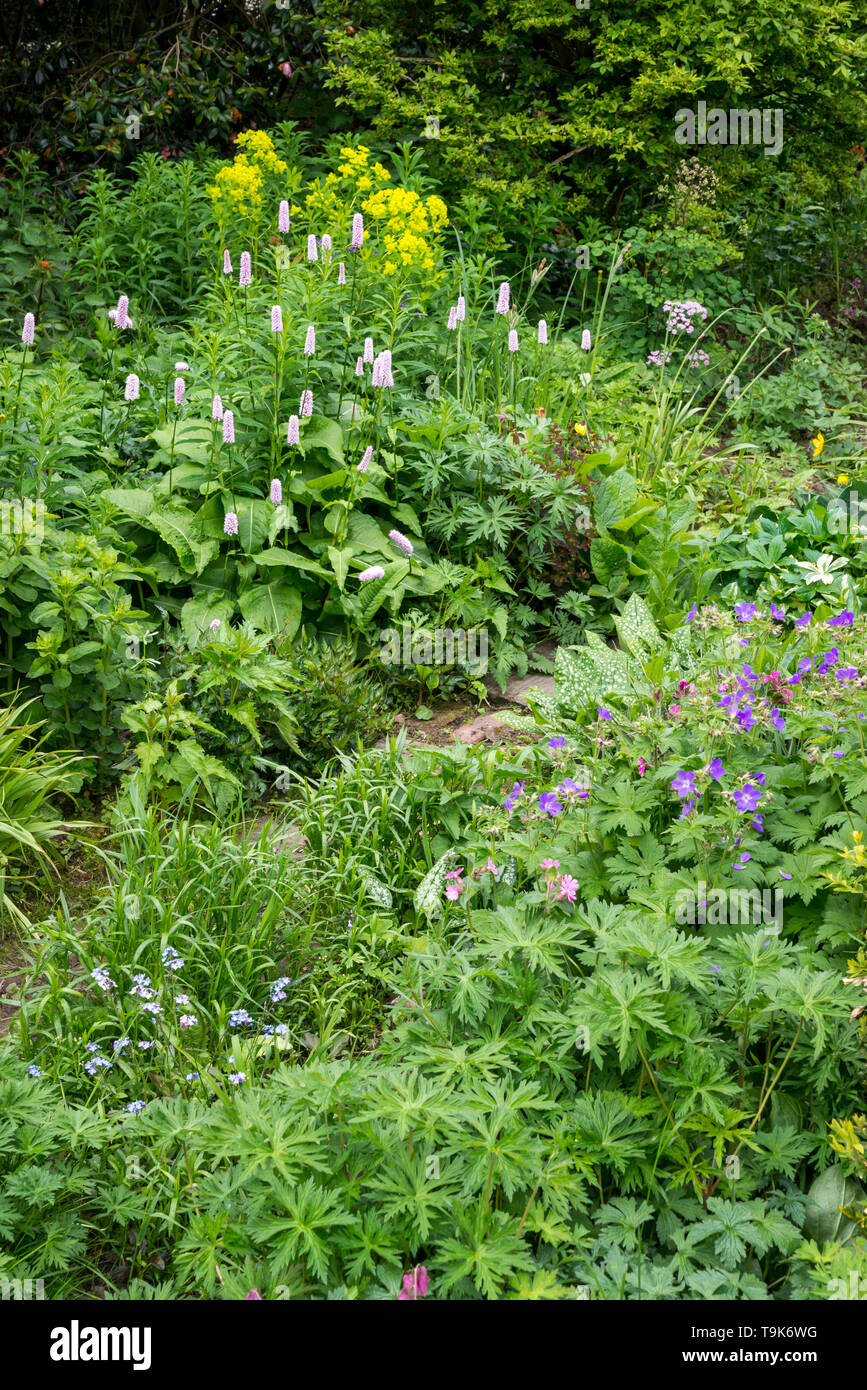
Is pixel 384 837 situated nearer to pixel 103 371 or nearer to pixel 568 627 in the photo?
pixel 568 627

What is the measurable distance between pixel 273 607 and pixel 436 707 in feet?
2.52

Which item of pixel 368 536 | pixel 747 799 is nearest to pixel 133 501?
pixel 368 536

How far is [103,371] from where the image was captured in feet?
19.0

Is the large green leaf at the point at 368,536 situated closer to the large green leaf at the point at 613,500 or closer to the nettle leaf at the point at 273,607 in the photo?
the nettle leaf at the point at 273,607

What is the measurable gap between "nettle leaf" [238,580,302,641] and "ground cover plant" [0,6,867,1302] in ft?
0.06

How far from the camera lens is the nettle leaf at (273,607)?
4.79m

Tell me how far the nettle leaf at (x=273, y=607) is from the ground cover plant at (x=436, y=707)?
17 millimetres

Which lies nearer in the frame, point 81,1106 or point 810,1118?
point 810,1118

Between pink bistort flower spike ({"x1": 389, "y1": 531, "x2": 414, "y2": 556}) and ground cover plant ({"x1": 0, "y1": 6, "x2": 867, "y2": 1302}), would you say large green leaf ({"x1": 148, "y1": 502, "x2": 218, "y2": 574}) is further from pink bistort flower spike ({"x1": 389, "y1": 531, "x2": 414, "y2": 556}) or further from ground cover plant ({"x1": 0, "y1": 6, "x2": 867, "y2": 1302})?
pink bistort flower spike ({"x1": 389, "y1": 531, "x2": 414, "y2": 556})

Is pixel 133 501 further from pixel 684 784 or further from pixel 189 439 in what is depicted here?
pixel 684 784

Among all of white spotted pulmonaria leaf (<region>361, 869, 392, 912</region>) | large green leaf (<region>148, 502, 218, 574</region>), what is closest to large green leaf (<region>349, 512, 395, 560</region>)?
large green leaf (<region>148, 502, 218, 574</region>)

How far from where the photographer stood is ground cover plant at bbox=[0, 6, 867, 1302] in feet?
8.06

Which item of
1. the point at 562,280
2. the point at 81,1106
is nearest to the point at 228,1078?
the point at 81,1106
